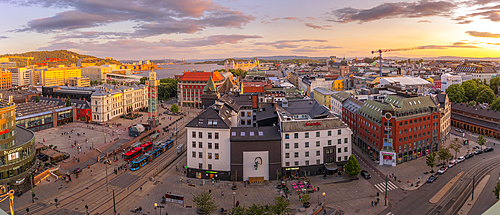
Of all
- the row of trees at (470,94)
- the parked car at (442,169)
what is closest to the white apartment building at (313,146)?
the parked car at (442,169)

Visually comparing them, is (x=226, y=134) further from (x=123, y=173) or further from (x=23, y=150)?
(x=23, y=150)

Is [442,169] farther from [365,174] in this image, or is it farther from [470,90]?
[470,90]

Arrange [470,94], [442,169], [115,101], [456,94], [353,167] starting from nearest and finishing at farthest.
A: [353,167]
[442,169]
[115,101]
[456,94]
[470,94]

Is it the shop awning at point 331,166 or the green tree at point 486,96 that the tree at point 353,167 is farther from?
the green tree at point 486,96

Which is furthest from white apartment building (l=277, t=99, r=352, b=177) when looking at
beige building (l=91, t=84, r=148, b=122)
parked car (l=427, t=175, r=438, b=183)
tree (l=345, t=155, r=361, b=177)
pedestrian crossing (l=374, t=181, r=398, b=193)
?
beige building (l=91, t=84, r=148, b=122)

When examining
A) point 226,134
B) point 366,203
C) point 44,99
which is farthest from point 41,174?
point 44,99

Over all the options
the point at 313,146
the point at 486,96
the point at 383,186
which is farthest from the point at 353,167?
the point at 486,96
